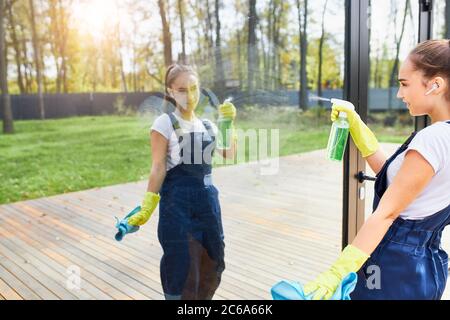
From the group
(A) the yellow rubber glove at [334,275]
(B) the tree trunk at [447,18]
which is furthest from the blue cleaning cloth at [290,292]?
(B) the tree trunk at [447,18]

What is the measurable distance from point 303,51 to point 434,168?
1.17 m

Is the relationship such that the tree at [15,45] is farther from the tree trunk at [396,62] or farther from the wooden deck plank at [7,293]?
the tree trunk at [396,62]

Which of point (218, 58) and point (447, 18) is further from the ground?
point (447, 18)

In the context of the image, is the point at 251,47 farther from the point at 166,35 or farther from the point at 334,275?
the point at 334,275

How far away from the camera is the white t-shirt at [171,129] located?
59.1 inches

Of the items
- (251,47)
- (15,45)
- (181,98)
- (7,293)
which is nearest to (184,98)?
→ (181,98)

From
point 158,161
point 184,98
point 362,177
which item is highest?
point 184,98

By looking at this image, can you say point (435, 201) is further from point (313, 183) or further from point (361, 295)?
point (313, 183)

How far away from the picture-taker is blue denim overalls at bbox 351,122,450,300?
1.09 meters

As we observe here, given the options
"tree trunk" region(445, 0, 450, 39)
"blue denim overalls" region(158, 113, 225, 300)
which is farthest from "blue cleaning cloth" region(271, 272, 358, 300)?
"tree trunk" region(445, 0, 450, 39)

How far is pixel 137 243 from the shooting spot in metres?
1.95

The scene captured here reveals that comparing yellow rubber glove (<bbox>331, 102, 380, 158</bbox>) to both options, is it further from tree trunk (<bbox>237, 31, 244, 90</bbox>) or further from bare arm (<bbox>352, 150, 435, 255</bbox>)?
tree trunk (<bbox>237, 31, 244, 90</bbox>)

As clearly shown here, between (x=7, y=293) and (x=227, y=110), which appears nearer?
(x=227, y=110)
